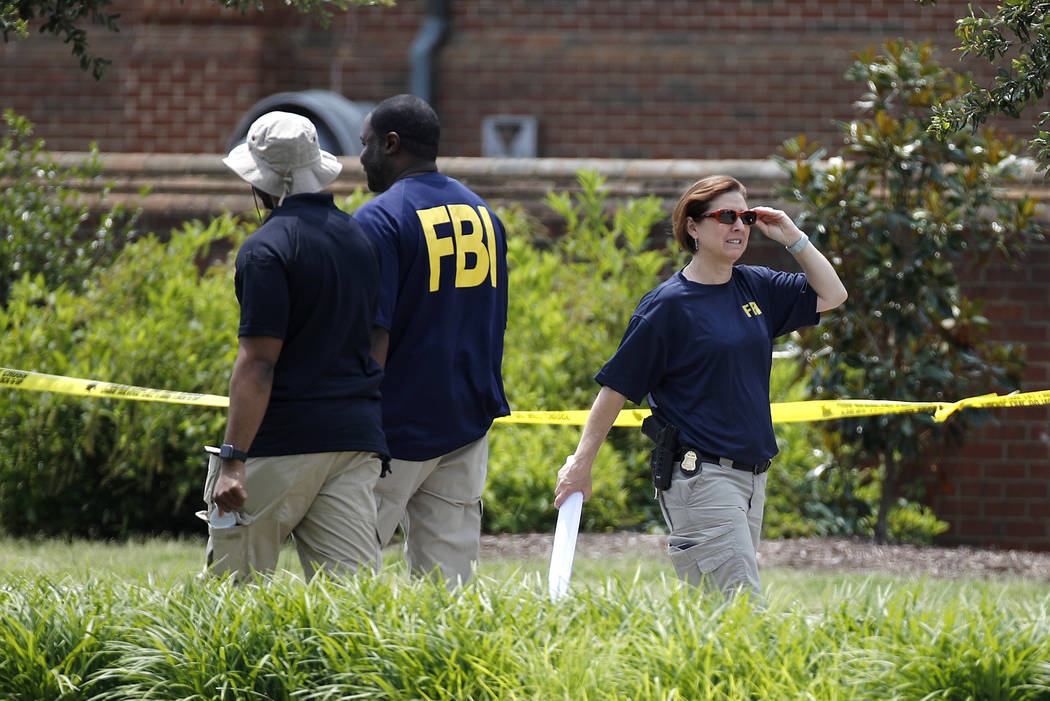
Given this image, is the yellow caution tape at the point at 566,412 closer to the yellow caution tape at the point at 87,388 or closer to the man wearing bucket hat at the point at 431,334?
the yellow caution tape at the point at 87,388

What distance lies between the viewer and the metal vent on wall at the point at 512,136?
12.8 meters

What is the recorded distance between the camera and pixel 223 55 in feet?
42.5

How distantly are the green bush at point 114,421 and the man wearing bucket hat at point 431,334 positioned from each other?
330 centimetres

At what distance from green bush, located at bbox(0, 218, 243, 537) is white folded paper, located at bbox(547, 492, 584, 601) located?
378cm

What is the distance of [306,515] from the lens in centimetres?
443

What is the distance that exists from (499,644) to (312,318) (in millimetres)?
1188

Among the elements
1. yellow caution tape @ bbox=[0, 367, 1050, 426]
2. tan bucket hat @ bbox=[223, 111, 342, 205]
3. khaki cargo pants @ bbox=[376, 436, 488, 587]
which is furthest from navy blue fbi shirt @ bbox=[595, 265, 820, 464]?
yellow caution tape @ bbox=[0, 367, 1050, 426]

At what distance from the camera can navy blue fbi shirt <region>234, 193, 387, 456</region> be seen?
13.6 feet

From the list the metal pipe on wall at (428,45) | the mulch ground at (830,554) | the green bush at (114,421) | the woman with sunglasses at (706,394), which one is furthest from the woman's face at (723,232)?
the metal pipe on wall at (428,45)

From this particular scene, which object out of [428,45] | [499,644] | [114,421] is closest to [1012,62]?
[499,644]

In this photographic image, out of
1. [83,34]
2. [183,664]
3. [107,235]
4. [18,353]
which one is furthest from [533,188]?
[183,664]

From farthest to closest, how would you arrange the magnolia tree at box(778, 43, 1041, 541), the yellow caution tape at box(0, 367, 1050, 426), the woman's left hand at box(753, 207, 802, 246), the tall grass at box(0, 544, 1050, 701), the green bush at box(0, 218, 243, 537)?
the magnolia tree at box(778, 43, 1041, 541) < the green bush at box(0, 218, 243, 537) < the yellow caution tape at box(0, 367, 1050, 426) < the woman's left hand at box(753, 207, 802, 246) < the tall grass at box(0, 544, 1050, 701)

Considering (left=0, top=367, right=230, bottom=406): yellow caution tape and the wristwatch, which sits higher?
(left=0, top=367, right=230, bottom=406): yellow caution tape

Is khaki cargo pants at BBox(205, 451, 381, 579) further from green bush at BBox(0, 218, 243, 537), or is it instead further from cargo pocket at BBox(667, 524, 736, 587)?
green bush at BBox(0, 218, 243, 537)
